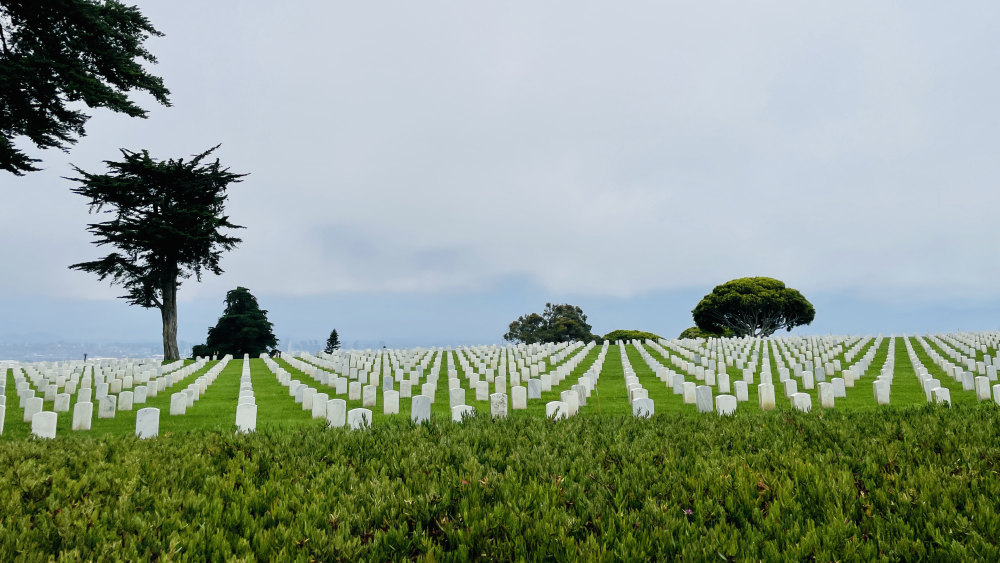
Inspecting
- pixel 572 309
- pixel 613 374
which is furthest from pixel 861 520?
pixel 572 309

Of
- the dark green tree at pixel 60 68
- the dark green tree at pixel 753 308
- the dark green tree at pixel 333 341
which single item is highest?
the dark green tree at pixel 60 68

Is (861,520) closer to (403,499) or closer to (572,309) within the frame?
(403,499)

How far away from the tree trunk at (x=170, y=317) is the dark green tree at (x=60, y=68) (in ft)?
59.7

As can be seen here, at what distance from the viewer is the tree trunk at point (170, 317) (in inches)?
1371

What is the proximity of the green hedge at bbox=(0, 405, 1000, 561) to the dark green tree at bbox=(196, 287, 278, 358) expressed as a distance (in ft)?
132

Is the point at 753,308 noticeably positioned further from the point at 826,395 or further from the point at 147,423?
the point at 147,423

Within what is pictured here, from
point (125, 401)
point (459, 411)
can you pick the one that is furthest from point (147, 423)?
point (125, 401)

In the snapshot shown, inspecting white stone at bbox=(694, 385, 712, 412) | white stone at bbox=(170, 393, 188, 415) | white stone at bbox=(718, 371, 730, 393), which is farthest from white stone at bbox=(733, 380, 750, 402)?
white stone at bbox=(170, 393, 188, 415)

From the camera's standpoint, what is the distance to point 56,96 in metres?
17.5

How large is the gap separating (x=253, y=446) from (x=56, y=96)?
18.7m

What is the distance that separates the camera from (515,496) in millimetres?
4156

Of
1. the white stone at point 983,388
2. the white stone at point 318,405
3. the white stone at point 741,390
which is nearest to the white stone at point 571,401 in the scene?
the white stone at point 741,390

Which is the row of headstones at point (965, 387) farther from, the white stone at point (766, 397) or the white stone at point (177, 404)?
the white stone at point (177, 404)

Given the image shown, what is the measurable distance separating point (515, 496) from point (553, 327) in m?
58.0
